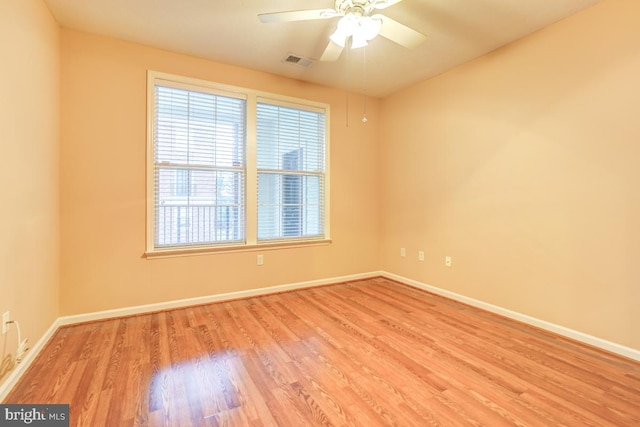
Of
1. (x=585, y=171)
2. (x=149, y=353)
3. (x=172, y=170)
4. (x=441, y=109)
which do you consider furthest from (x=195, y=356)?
(x=441, y=109)

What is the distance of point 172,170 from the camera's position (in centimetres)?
313

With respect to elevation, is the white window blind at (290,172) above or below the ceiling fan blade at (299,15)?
below

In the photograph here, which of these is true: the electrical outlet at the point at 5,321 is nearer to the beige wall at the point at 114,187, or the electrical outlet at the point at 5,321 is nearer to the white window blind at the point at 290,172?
the beige wall at the point at 114,187

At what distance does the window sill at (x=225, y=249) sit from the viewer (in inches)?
119

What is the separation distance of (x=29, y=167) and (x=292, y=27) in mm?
2359

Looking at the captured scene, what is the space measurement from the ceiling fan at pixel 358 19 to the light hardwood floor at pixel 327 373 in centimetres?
237

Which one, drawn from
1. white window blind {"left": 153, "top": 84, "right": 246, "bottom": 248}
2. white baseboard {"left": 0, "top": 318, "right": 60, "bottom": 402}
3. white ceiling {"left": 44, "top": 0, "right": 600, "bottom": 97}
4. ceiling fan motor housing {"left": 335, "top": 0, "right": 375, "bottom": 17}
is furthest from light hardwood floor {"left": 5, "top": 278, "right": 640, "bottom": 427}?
white ceiling {"left": 44, "top": 0, "right": 600, "bottom": 97}

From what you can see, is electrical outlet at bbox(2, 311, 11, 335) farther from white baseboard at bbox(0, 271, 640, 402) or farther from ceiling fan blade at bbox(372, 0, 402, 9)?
ceiling fan blade at bbox(372, 0, 402, 9)

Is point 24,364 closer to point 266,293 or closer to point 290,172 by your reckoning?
point 266,293

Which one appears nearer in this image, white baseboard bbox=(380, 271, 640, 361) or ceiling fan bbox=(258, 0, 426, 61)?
ceiling fan bbox=(258, 0, 426, 61)

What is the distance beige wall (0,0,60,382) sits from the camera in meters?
1.76

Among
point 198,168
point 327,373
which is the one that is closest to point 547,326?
point 327,373

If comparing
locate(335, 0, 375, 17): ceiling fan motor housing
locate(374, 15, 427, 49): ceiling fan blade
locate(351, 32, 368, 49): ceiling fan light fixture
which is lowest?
locate(351, 32, 368, 49): ceiling fan light fixture

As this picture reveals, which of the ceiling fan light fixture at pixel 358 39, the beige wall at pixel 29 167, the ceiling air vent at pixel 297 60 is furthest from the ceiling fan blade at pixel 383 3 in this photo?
the beige wall at pixel 29 167
